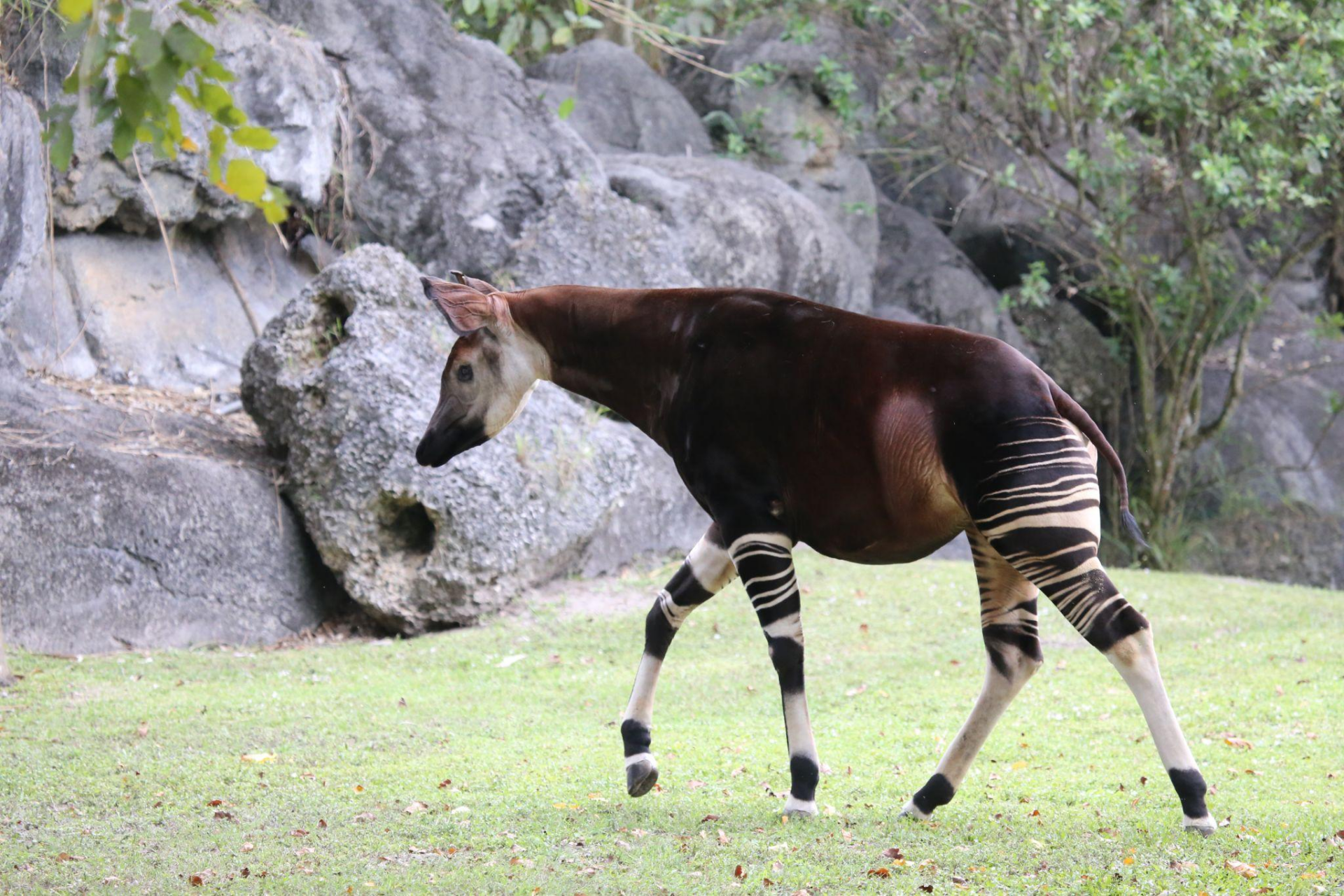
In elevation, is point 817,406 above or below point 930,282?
above

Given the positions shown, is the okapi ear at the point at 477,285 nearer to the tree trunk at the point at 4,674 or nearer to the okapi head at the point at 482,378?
the okapi head at the point at 482,378

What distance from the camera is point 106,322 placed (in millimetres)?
9703

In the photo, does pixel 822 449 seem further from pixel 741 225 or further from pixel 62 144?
pixel 741 225

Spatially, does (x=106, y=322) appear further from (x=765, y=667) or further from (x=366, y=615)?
(x=765, y=667)

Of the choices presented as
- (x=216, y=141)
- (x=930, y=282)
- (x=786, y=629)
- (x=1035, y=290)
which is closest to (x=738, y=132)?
(x=930, y=282)

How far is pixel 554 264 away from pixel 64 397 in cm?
398

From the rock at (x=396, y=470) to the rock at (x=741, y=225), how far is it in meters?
Result: 3.65

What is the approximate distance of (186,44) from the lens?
224 centimetres

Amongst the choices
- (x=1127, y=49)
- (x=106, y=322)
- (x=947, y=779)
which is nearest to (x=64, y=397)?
(x=106, y=322)

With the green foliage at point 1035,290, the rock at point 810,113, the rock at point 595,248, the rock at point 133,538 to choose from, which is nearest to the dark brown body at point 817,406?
the rock at point 133,538

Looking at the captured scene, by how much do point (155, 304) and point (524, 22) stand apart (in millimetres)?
3741

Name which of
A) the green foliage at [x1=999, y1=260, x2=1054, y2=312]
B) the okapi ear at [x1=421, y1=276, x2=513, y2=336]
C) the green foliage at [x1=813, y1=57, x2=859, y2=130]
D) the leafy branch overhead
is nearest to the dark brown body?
the okapi ear at [x1=421, y1=276, x2=513, y2=336]

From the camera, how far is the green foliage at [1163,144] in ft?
35.1

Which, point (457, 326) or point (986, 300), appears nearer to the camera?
point (457, 326)
